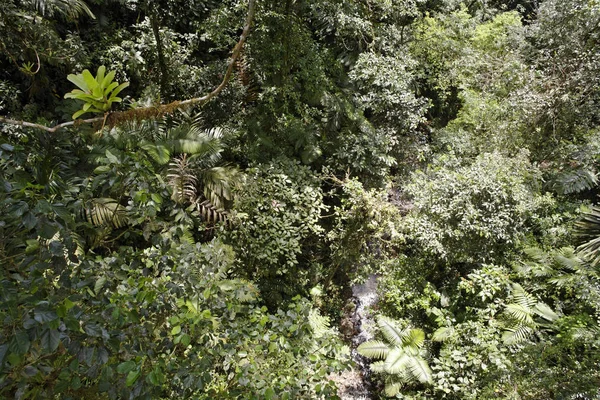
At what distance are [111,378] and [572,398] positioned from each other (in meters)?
4.02

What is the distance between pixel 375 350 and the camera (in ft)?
16.9

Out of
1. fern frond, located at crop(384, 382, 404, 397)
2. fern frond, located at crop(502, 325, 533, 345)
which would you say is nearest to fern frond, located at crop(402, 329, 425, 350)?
fern frond, located at crop(384, 382, 404, 397)

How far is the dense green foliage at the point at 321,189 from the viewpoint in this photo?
7.44 ft

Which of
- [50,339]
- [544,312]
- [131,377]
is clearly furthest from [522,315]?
[50,339]

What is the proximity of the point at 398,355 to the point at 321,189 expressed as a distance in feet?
8.58

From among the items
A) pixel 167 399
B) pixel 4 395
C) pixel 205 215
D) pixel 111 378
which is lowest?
pixel 205 215

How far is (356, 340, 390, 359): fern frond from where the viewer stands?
515 cm

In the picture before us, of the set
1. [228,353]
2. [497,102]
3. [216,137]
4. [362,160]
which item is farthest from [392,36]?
[228,353]

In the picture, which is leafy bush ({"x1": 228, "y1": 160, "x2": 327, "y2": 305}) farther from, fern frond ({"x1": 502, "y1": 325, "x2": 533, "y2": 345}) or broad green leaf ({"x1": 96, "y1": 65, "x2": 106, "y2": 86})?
broad green leaf ({"x1": 96, "y1": 65, "x2": 106, "y2": 86})

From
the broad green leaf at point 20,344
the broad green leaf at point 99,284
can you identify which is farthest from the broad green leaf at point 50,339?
the broad green leaf at point 99,284

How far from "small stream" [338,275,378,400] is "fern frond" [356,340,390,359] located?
0.73ft

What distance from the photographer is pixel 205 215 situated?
516cm

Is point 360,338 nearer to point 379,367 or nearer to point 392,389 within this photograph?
point 379,367

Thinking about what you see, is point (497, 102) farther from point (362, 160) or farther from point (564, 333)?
point (564, 333)
